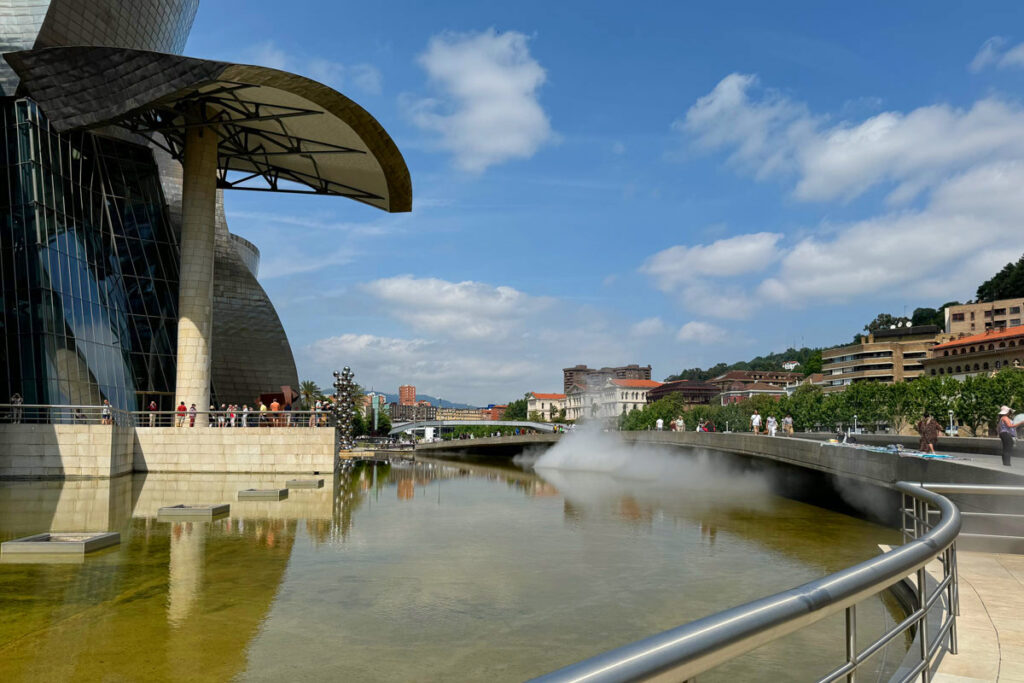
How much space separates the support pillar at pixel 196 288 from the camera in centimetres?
3334

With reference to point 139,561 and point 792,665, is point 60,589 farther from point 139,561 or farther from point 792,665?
point 792,665

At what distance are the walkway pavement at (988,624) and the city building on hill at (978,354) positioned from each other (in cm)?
9813

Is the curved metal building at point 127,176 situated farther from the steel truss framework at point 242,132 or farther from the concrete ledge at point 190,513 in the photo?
the concrete ledge at point 190,513

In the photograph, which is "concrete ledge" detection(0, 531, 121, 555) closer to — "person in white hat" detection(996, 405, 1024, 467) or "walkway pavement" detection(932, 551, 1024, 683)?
"walkway pavement" detection(932, 551, 1024, 683)

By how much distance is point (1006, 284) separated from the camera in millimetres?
130125

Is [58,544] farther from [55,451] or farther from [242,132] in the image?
[242,132]

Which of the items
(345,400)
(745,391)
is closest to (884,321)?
(745,391)

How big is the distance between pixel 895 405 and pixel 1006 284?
64757mm

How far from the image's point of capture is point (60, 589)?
995 cm

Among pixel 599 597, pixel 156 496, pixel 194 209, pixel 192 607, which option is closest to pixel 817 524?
pixel 599 597

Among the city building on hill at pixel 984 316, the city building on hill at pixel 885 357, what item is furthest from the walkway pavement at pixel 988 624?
the city building on hill at pixel 984 316

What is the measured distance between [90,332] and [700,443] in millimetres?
27903

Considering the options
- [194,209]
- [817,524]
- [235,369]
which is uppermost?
[194,209]

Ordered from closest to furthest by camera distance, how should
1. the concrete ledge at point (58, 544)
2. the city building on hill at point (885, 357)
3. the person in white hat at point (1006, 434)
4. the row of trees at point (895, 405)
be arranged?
the concrete ledge at point (58, 544)
the person in white hat at point (1006, 434)
the row of trees at point (895, 405)
the city building on hill at point (885, 357)
